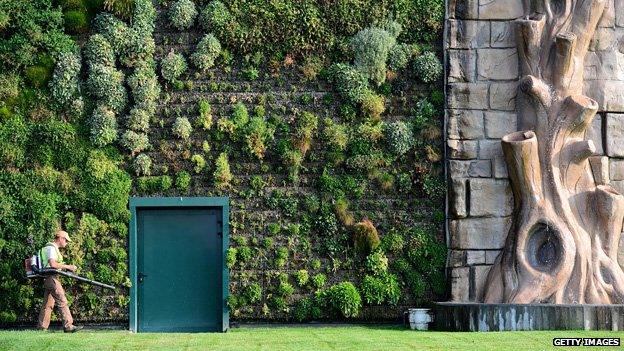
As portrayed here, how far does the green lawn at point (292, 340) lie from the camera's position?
42.1 ft

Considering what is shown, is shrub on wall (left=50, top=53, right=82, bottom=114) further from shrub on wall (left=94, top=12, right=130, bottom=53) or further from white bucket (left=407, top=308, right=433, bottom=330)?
white bucket (left=407, top=308, right=433, bottom=330)

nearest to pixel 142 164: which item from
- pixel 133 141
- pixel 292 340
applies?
pixel 133 141

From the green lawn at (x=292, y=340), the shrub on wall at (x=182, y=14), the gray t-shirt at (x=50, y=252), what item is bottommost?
the green lawn at (x=292, y=340)

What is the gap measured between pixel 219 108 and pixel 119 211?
1.94 meters

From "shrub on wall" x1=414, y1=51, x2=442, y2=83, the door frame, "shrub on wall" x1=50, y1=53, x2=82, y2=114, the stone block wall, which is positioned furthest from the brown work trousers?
"shrub on wall" x1=414, y1=51, x2=442, y2=83

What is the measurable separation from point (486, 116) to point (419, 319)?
2917 mm

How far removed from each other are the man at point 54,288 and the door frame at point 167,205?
940mm

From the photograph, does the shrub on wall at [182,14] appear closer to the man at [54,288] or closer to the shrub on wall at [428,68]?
the shrub on wall at [428,68]

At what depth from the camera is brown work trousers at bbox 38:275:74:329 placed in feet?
49.2

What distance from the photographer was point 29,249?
15.8m

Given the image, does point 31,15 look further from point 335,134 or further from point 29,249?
point 335,134

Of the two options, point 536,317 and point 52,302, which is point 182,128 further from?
point 536,317

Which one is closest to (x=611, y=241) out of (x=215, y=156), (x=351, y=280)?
(x=351, y=280)

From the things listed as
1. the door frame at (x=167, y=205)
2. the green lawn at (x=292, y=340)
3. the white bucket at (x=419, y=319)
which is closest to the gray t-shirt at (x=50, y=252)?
the green lawn at (x=292, y=340)
